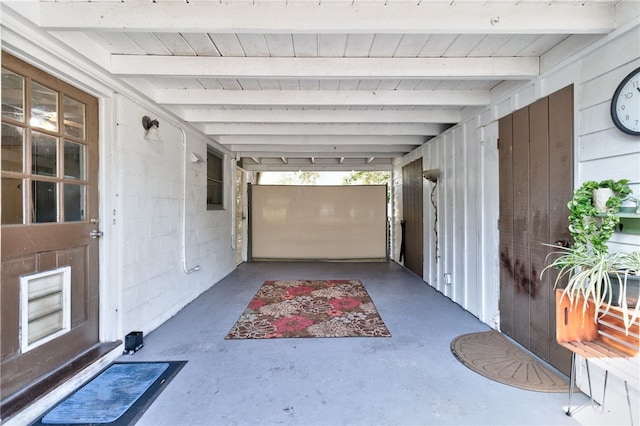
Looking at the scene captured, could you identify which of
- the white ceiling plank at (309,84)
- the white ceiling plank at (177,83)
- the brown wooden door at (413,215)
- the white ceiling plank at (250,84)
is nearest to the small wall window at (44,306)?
the white ceiling plank at (177,83)

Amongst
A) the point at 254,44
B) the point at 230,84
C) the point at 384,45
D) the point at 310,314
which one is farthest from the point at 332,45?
the point at 310,314

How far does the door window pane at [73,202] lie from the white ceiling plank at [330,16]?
1122 millimetres

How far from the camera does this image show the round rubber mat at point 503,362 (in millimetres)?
2089

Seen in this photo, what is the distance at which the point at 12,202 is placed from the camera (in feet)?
5.83

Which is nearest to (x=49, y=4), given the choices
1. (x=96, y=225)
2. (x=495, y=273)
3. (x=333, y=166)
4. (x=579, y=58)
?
(x=96, y=225)

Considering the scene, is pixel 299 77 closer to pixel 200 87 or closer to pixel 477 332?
pixel 200 87

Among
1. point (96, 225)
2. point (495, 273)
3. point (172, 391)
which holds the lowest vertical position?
point (172, 391)

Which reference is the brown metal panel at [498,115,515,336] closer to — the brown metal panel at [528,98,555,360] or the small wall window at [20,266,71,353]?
the brown metal panel at [528,98,555,360]

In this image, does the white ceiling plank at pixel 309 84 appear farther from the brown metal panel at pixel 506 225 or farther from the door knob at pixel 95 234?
the door knob at pixel 95 234

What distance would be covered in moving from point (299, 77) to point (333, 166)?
518 centimetres

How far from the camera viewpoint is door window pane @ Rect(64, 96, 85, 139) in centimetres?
222

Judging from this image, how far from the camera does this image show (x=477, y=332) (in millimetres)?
2965

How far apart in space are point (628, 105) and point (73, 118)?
3856mm

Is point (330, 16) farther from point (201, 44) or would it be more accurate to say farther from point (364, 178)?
point (364, 178)
